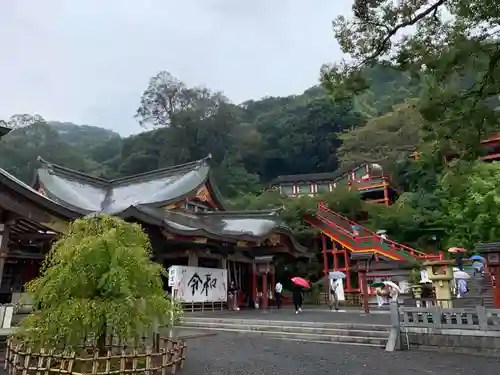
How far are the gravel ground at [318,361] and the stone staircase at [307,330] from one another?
2.16 ft

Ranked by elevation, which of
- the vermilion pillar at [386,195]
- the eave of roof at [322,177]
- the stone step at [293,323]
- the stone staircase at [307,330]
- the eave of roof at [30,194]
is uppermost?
the eave of roof at [322,177]

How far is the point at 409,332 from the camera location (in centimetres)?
931

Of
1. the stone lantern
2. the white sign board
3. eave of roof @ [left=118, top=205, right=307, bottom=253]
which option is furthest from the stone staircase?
the stone lantern

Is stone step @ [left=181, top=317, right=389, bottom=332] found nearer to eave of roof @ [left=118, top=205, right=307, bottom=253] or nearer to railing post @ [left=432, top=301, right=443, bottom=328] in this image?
railing post @ [left=432, top=301, right=443, bottom=328]

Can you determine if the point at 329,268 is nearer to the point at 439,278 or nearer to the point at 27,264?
the point at 439,278

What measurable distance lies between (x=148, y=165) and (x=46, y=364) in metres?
54.0

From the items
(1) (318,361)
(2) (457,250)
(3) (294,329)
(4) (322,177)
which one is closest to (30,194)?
(1) (318,361)

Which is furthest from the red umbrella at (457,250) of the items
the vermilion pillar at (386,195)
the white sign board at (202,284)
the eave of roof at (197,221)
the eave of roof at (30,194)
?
the eave of roof at (30,194)

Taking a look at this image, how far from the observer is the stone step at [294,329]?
10.3 metres

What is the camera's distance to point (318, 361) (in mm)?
7742

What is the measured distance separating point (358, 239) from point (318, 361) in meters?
19.2

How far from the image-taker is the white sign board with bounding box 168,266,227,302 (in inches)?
673

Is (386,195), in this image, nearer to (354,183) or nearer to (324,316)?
(354,183)

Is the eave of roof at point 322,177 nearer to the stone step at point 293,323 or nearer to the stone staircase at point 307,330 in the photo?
the stone step at point 293,323
